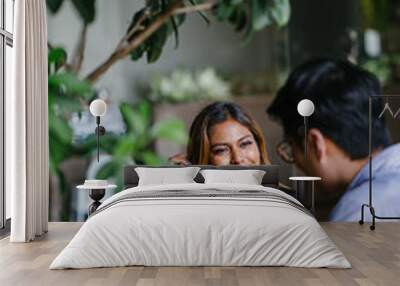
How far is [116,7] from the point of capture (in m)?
8.02

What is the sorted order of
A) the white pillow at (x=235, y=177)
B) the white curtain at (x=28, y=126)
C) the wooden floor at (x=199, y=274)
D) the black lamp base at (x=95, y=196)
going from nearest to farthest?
the wooden floor at (x=199, y=274)
the white curtain at (x=28, y=126)
the white pillow at (x=235, y=177)
the black lamp base at (x=95, y=196)

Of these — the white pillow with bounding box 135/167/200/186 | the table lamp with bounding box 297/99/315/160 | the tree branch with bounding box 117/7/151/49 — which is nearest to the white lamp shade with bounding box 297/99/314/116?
the table lamp with bounding box 297/99/315/160

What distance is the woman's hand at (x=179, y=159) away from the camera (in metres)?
7.94

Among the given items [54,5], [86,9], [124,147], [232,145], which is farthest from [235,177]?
[54,5]

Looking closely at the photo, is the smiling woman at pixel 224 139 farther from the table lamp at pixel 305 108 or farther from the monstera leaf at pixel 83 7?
the monstera leaf at pixel 83 7

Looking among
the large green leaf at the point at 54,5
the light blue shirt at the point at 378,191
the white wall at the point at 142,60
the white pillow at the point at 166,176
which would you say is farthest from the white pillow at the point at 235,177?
the large green leaf at the point at 54,5

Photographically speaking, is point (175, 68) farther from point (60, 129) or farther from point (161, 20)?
point (60, 129)

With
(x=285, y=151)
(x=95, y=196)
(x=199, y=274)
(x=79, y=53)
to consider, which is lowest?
(x=199, y=274)

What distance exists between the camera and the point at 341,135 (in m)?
7.89

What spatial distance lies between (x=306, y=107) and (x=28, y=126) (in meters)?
3.10

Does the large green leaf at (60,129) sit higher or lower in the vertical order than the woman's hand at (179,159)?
higher

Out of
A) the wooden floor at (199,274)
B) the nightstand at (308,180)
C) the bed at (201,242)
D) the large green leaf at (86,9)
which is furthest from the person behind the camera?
the large green leaf at (86,9)

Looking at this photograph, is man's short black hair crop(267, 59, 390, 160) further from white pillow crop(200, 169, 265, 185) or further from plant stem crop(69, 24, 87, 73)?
plant stem crop(69, 24, 87, 73)

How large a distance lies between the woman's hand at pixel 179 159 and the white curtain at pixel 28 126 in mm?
1655
